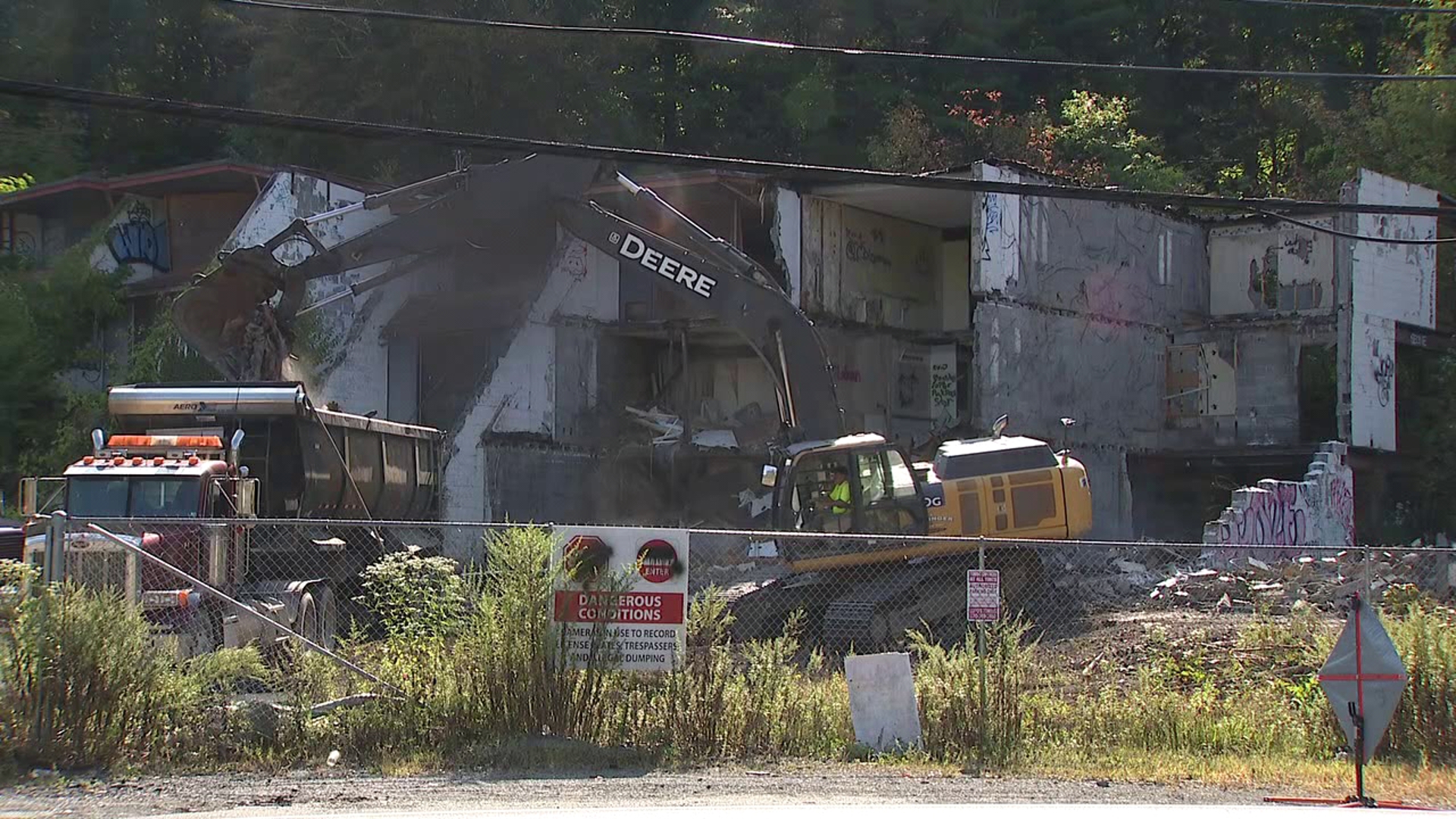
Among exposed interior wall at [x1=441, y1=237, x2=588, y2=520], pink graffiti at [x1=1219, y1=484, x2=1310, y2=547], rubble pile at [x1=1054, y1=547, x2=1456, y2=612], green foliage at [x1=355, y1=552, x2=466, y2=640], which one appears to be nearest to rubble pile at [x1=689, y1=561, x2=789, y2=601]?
rubble pile at [x1=1054, y1=547, x2=1456, y2=612]

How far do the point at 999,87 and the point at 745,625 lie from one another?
112ft

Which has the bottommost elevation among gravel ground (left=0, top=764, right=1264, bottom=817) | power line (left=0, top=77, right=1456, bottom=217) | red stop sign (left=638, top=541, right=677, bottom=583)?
gravel ground (left=0, top=764, right=1264, bottom=817)

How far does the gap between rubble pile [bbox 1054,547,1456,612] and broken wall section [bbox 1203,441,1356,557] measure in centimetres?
207

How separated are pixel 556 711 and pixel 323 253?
434 inches

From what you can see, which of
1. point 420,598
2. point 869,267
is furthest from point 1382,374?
point 420,598

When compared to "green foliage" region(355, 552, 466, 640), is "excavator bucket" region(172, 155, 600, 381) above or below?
above

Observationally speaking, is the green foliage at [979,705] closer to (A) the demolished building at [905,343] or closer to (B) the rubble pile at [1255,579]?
(B) the rubble pile at [1255,579]

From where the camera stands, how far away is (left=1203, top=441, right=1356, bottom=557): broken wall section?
28703 millimetres

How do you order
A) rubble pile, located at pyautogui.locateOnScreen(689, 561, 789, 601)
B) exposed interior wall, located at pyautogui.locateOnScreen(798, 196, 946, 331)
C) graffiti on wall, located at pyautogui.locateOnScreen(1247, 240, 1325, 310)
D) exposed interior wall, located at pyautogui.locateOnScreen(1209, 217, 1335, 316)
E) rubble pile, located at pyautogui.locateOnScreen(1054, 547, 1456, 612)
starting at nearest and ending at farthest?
rubble pile, located at pyautogui.locateOnScreen(1054, 547, 1456, 612)
rubble pile, located at pyautogui.locateOnScreen(689, 561, 789, 601)
exposed interior wall, located at pyautogui.locateOnScreen(798, 196, 946, 331)
exposed interior wall, located at pyautogui.locateOnScreen(1209, 217, 1335, 316)
graffiti on wall, located at pyautogui.locateOnScreen(1247, 240, 1325, 310)

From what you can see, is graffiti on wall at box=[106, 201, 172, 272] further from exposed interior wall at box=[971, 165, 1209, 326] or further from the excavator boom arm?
exposed interior wall at box=[971, 165, 1209, 326]

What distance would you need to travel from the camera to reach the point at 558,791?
1127cm

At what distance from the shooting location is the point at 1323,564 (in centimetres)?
2462

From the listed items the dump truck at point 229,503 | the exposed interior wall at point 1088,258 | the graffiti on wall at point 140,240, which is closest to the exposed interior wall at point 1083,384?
the exposed interior wall at point 1088,258

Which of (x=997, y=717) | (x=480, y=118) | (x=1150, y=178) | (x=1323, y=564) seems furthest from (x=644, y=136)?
(x=997, y=717)
